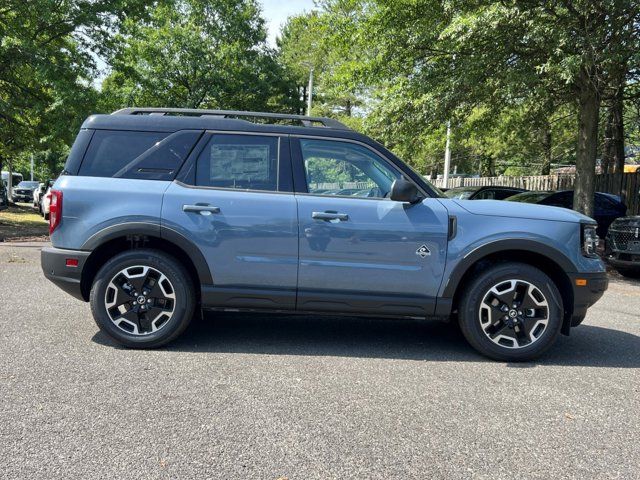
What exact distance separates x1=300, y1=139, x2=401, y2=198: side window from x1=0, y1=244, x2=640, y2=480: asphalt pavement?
A: 1.40 meters

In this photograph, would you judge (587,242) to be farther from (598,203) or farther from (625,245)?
(598,203)

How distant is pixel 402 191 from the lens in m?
4.31

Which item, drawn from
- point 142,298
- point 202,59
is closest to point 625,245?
point 142,298

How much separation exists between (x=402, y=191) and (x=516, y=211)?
→ 105cm

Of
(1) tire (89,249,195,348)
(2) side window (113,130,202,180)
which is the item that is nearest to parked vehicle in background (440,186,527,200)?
(2) side window (113,130,202,180)

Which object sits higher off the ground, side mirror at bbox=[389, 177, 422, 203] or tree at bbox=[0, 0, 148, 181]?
tree at bbox=[0, 0, 148, 181]

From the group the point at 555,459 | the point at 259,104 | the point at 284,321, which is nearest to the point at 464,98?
the point at 284,321

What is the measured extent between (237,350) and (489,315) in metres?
2.13

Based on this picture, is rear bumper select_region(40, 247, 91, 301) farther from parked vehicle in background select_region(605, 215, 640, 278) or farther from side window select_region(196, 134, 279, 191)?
parked vehicle in background select_region(605, 215, 640, 278)

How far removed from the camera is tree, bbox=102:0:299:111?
80.4 feet

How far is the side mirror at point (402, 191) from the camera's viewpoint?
4.30 metres

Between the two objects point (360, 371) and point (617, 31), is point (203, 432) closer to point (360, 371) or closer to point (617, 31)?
point (360, 371)

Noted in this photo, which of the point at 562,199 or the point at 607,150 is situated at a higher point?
the point at 607,150

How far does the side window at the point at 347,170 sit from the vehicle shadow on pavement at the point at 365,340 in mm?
1348
